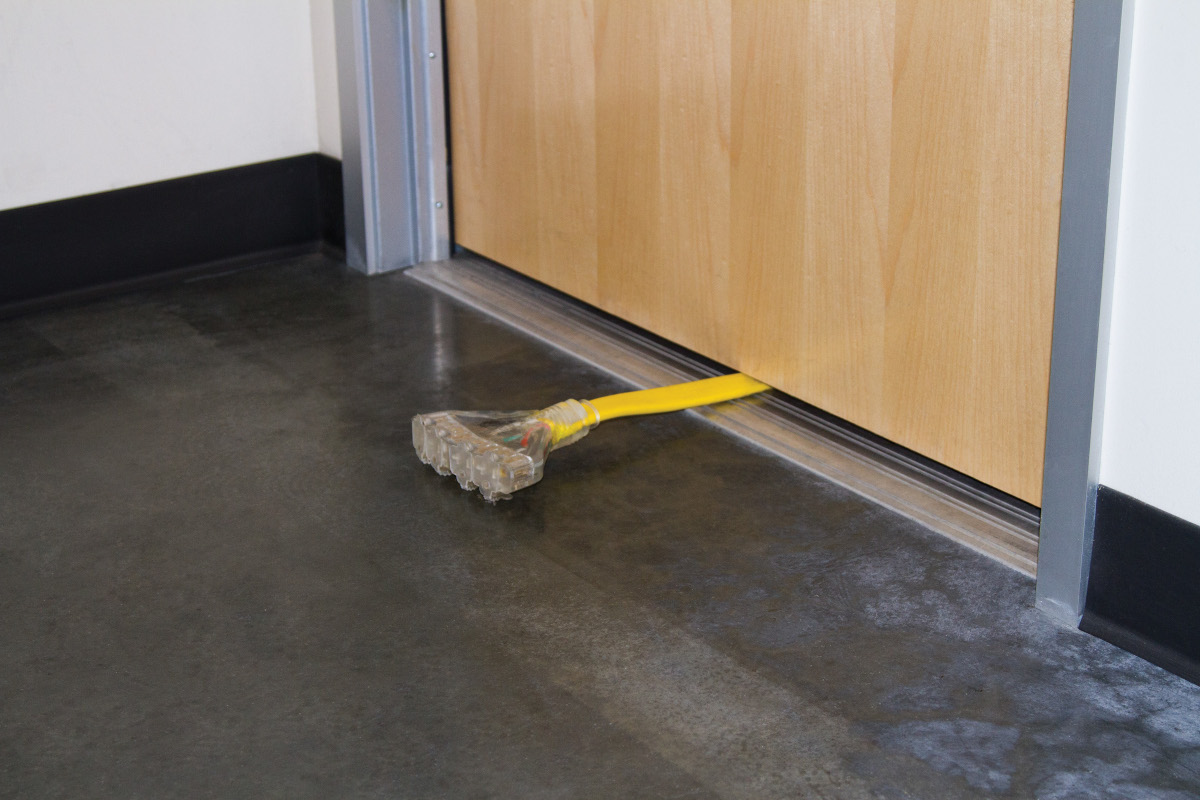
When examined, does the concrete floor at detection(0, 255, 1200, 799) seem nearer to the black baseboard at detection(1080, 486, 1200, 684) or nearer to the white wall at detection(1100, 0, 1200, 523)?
the black baseboard at detection(1080, 486, 1200, 684)

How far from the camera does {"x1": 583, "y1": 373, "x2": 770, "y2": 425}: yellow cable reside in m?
2.01

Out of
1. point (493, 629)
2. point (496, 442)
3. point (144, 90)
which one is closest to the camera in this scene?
point (493, 629)

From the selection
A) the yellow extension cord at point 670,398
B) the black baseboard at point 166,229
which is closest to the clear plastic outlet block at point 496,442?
the yellow extension cord at point 670,398

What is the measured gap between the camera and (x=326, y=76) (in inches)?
106

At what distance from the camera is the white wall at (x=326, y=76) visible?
8.65 feet

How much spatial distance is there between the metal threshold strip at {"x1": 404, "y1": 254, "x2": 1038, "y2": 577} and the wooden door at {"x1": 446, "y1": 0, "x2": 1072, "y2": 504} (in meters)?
0.04

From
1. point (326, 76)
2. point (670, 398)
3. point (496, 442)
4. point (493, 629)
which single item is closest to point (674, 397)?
point (670, 398)

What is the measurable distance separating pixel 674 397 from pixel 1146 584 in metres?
0.79

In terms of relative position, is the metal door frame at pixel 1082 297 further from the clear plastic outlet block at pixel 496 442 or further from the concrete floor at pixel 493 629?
the clear plastic outlet block at pixel 496 442

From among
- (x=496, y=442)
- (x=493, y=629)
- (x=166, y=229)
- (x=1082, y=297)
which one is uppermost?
(x=1082, y=297)

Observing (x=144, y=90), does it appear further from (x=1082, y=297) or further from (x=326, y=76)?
(x=1082, y=297)

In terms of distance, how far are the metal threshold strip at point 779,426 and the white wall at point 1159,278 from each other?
10.4 inches

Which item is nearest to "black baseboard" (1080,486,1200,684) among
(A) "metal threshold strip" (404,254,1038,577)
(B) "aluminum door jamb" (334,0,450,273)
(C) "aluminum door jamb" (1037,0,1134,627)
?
(C) "aluminum door jamb" (1037,0,1134,627)

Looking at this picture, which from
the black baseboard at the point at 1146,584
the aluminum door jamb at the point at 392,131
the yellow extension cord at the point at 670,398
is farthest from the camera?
the aluminum door jamb at the point at 392,131
